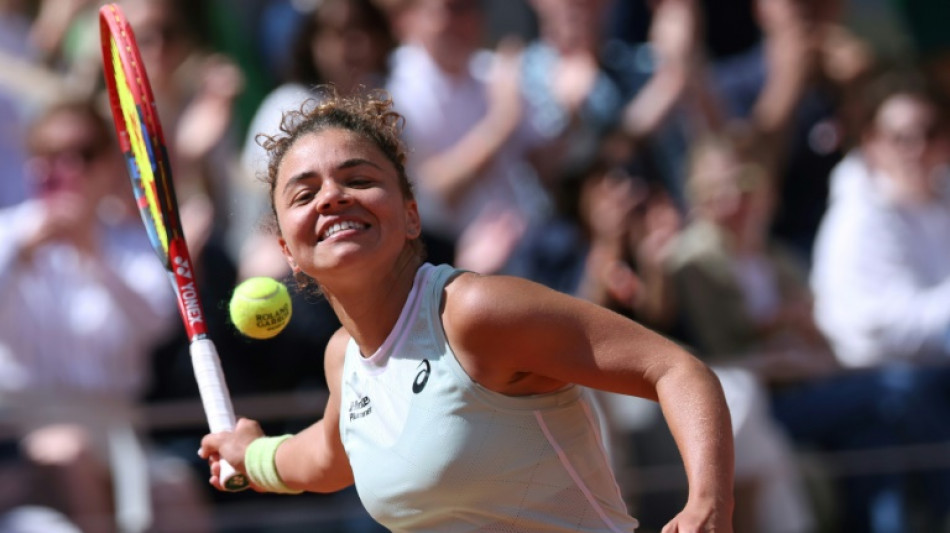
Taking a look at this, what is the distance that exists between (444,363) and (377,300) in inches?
10.6

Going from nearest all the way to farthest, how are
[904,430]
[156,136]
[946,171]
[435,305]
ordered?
[435,305], [156,136], [904,430], [946,171]

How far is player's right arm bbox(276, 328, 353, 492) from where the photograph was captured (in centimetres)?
357

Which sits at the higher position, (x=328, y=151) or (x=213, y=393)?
(x=328, y=151)

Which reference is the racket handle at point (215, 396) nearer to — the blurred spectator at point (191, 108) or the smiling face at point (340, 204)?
the smiling face at point (340, 204)

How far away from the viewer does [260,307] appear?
11.6 ft

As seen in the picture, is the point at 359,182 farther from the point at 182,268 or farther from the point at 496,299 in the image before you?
the point at 182,268

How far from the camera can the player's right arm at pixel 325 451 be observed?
3.57 meters

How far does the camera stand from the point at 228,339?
20.1 feet

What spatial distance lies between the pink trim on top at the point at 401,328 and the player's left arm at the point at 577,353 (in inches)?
5.3

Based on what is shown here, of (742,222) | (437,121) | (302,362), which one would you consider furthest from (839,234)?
(302,362)

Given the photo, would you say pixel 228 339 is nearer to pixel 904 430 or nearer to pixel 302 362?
pixel 302 362

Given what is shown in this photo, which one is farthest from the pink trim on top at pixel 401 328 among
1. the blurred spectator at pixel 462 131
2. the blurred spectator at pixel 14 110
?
the blurred spectator at pixel 14 110

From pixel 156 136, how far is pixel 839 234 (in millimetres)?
4147

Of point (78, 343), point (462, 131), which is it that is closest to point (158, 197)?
point (78, 343)
